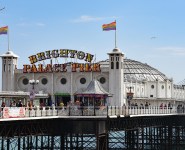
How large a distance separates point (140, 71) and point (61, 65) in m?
57.8

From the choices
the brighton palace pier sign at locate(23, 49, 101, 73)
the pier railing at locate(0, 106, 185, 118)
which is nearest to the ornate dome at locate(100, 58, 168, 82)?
the brighton palace pier sign at locate(23, 49, 101, 73)

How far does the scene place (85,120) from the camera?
191 feet

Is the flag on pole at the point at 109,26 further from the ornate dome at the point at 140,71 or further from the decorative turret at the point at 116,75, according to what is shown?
the ornate dome at the point at 140,71

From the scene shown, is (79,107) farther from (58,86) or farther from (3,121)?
(58,86)

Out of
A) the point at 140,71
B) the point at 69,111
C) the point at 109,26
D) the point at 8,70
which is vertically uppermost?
the point at 109,26

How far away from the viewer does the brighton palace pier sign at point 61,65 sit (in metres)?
82.4

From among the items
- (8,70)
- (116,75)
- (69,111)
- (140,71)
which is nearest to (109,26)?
(116,75)

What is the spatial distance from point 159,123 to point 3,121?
49.2 metres

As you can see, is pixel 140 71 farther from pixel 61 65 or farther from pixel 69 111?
pixel 69 111

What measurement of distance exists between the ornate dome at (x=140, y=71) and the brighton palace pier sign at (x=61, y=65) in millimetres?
47648

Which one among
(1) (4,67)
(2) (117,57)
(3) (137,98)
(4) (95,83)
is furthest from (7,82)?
(3) (137,98)

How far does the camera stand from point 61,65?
3282 inches

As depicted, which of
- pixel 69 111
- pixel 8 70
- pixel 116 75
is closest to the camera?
pixel 69 111

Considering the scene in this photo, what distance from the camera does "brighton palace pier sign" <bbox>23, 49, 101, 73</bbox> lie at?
82.4m
